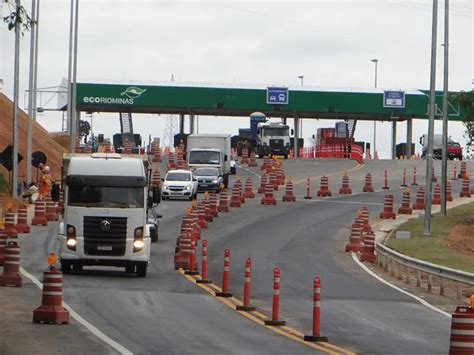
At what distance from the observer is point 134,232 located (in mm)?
34031

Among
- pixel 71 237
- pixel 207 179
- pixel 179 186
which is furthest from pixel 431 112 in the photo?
pixel 207 179

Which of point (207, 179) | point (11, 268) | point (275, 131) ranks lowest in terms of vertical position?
point (11, 268)

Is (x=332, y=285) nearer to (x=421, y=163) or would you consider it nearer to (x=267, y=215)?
(x=267, y=215)

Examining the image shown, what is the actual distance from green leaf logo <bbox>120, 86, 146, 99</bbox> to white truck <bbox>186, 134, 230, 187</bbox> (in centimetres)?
2925

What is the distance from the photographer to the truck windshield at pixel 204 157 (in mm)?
75938

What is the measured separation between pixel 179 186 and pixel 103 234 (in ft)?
107

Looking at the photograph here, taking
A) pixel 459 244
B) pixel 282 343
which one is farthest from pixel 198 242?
pixel 282 343

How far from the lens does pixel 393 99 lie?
108688mm

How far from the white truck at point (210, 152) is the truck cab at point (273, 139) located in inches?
774

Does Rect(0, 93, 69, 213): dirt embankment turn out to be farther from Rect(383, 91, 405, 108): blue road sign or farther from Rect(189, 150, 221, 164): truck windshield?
Rect(383, 91, 405, 108): blue road sign

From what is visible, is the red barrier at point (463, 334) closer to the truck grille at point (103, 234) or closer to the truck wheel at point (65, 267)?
the truck grille at point (103, 234)

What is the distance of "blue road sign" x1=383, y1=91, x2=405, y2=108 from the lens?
10850 cm

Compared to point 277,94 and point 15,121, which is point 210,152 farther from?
point 277,94

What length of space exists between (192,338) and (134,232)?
11.9m
